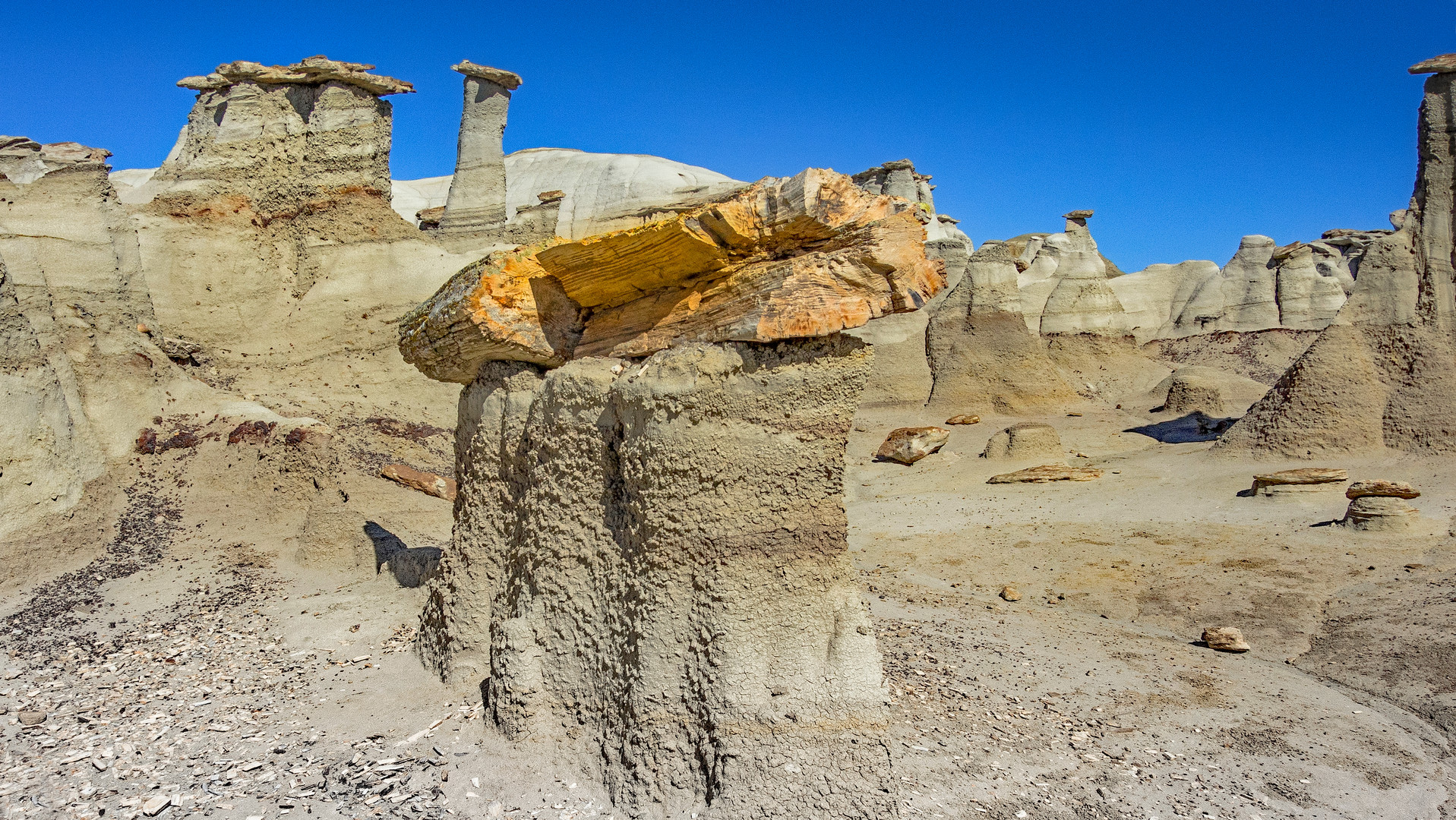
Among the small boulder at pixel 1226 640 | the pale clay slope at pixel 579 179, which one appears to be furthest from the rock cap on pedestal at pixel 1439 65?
the pale clay slope at pixel 579 179

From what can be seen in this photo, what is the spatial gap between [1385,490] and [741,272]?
696 cm

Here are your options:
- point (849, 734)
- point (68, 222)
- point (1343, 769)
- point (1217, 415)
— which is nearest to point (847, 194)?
point (849, 734)

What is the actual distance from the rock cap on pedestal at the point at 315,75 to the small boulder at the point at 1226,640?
37.5ft

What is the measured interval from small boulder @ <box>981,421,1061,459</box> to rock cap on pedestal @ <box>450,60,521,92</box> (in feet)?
35.2

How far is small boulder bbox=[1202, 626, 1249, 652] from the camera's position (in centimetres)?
525

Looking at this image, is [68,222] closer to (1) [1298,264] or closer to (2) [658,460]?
(2) [658,460]

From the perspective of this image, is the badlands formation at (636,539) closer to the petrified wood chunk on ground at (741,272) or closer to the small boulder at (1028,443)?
the petrified wood chunk on ground at (741,272)

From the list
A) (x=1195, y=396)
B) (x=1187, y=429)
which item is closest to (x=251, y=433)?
(x=1187, y=429)

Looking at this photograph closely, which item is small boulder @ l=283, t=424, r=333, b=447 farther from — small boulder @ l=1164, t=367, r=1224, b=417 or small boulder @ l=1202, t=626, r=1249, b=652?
A: small boulder @ l=1164, t=367, r=1224, b=417

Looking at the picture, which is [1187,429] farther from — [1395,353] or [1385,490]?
[1385,490]

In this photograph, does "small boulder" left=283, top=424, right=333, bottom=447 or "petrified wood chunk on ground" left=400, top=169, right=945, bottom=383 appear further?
"small boulder" left=283, top=424, right=333, bottom=447

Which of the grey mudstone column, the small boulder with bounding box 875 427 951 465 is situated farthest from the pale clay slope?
the small boulder with bounding box 875 427 951 465

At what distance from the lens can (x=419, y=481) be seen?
7801mm

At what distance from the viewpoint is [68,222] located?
9383 millimetres
